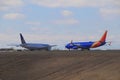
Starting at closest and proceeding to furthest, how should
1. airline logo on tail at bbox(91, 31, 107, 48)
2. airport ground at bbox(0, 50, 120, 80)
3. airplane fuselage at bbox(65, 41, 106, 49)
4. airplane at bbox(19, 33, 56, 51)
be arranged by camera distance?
airport ground at bbox(0, 50, 120, 80) < airplane fuselage at bbox(65, 41, 106, 49) < airline logo on tail at bbox(91, 31, 107, 48) < airplane at bbox(19, 33, 56, 51)

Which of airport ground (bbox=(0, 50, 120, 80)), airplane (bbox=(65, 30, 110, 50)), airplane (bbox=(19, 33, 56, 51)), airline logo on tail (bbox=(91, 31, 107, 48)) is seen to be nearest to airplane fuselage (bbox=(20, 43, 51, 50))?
airplane (bbox=(19, 33, 56, 51))

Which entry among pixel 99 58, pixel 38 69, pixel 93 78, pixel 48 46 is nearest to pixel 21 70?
pixel 38 69

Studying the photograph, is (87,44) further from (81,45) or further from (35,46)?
(35,46)

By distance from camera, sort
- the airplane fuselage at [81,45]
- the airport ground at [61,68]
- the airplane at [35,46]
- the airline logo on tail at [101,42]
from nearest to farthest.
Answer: the airport ground at [61,68] < the airplane fuselage at [81,45] < the airline logo on tail at [101,42] < the airplane at [35,46]

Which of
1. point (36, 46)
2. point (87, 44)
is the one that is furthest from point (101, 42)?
point (36, 46)

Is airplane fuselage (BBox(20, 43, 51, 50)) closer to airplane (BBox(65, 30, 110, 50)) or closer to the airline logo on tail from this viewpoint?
airplane (BBox(65, 30, 110, 50))

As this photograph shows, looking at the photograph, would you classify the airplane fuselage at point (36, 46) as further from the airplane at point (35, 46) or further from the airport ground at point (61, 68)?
the airport ground at point (61, 68)

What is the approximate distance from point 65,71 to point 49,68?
4.25 meters

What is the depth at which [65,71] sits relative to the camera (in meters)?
52.6

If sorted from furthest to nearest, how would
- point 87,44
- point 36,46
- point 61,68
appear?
point 36,46 < point 87,44 < point 61,68

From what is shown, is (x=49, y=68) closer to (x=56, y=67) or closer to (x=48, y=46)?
(x=56, y=67)

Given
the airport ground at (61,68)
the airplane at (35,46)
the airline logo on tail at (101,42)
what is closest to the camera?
the airport ground at (61,68)

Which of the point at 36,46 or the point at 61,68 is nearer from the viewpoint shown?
the point at 61,68

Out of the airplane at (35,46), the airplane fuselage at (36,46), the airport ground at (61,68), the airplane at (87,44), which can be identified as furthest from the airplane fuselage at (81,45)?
the airport ground at (61,68)
